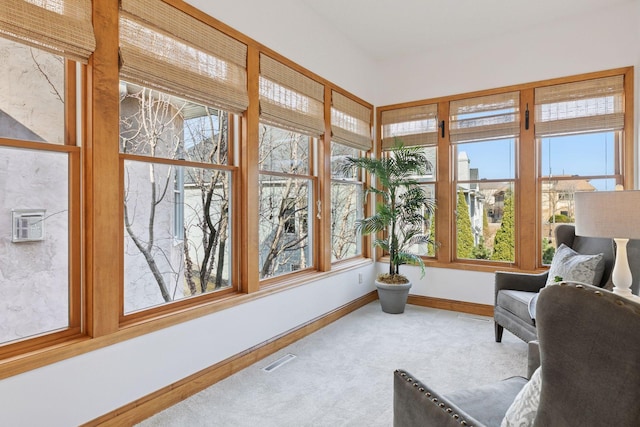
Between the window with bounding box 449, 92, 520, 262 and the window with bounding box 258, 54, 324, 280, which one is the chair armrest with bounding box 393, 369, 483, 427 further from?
the window with bounding box 449, 92, 520, 262

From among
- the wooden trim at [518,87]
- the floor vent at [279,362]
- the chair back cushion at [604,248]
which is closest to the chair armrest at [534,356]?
the chair back cushion at [604,248]

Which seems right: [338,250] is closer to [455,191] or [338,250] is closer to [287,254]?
[287,254]

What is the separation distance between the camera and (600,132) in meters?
3.66

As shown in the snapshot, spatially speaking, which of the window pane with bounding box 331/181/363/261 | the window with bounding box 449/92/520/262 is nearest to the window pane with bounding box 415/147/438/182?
the window with bounding box 449/92/520/262

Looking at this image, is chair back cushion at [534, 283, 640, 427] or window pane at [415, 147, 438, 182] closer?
chair back cushion at [534, 283, 640, 427]

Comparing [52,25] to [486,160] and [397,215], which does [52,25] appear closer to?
[397,215]

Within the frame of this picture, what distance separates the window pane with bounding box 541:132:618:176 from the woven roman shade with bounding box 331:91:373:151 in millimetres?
1961

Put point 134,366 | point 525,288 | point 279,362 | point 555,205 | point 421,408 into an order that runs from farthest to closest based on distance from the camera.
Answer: point 555,205
point 525,288
point 279,362
point 134,366
point 421,408

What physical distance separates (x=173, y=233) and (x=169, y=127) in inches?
27.7

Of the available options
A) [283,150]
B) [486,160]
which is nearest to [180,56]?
[283,150]

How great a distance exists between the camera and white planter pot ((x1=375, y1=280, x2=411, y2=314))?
402 centimetres

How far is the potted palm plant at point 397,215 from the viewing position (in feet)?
13.3

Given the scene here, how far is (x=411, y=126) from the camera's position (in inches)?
179

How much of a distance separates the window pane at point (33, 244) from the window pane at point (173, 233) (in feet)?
1.09
